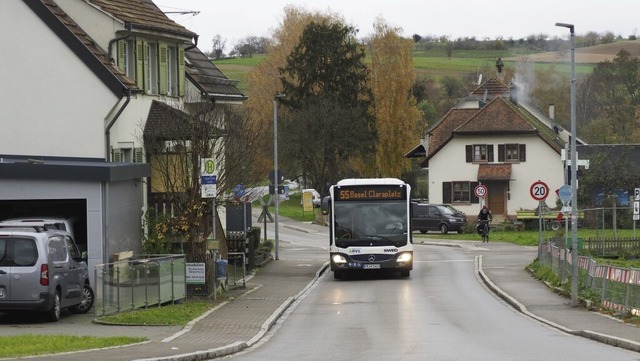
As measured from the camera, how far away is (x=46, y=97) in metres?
31.6

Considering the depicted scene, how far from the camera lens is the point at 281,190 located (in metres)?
54.2

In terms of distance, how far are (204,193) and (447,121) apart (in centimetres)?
6361

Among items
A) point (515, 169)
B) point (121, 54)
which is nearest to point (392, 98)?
point (515, 169)

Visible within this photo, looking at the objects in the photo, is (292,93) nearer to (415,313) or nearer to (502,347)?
(415,313)

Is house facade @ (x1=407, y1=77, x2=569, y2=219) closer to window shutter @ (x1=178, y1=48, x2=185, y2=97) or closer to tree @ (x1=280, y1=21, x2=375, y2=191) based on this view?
tree @ (x1=280, y1=21, x2=375, y2=191)

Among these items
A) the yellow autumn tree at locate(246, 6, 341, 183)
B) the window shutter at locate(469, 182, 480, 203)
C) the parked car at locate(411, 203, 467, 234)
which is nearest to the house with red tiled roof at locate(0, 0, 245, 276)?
the parked car at locate(411, 203, 467, 234)

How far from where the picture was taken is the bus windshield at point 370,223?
38750mm

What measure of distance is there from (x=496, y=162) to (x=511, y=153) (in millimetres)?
1215

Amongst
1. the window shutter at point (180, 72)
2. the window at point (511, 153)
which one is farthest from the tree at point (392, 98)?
the window shutter at point (180, 72)

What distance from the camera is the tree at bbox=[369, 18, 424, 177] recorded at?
96.1 meters

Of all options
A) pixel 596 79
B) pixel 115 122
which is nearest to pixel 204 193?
pixel 115 122

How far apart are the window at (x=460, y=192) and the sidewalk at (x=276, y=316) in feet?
115

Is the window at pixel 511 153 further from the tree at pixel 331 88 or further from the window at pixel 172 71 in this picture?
the window at pixel 172 71

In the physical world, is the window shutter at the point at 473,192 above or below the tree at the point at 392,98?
below
